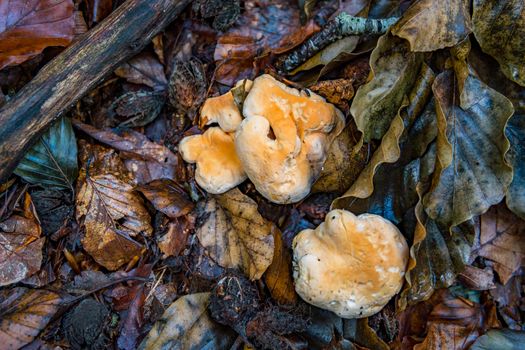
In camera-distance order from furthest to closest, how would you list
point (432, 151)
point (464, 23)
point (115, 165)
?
point (115, 165)
point (432, 151)
point (464, 23)

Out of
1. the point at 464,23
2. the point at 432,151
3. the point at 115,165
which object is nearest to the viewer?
the point at 464,23

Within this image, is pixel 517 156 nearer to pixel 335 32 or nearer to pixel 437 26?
pixel 437 26

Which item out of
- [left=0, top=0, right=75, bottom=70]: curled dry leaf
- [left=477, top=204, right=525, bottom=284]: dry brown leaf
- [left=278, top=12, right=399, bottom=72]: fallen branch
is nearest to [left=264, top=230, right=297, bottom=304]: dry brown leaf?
[left=278, top=12, right=399, bottom=72]: fallen branch

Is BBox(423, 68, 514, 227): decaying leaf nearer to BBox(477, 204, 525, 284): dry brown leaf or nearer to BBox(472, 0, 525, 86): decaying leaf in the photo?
BBox(472, 0, 525, 86): decaying leaf

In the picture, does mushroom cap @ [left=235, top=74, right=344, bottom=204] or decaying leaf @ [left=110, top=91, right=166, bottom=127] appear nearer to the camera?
mushroom cap @ [left=235, top=74, right=344, bottom=204]

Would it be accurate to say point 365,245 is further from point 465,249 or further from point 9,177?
point 9,177

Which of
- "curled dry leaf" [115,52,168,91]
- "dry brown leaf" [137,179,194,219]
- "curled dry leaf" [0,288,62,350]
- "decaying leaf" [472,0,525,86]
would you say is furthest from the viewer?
"curled dry leaf" [115,52,168,91]

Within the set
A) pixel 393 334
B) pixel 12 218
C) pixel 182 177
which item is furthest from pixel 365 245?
pixel 12 218

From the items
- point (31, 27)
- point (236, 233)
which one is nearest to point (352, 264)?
point (236, 233)
